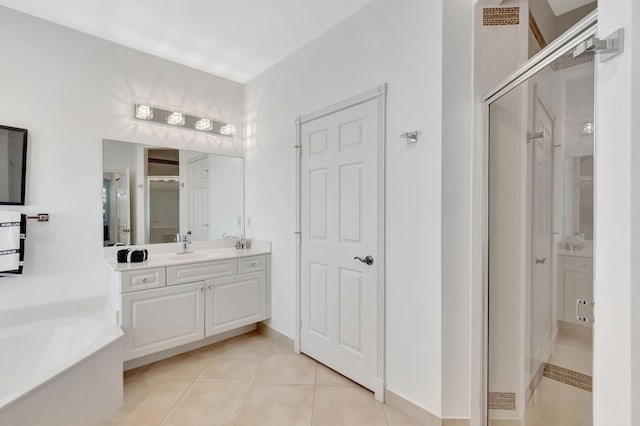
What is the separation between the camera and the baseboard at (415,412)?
1.63 meters

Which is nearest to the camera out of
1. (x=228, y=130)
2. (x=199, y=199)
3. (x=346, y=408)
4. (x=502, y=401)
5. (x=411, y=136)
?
(x=502, y=401)

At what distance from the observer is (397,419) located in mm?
1787

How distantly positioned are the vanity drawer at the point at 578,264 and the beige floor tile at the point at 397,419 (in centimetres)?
128

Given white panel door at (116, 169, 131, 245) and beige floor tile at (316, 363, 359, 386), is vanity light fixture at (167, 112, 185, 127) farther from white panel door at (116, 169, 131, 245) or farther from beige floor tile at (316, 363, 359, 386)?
beige floor tile at (316, 363, 359, 386)

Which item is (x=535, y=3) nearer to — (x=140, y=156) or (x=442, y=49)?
(x=442, y=49)

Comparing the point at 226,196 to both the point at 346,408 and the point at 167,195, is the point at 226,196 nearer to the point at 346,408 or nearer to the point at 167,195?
the point at 167,195

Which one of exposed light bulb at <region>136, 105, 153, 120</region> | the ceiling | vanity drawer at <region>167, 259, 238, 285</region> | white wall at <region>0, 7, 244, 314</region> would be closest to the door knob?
vanity drawer at <region>167, 259, 238, 285</region>

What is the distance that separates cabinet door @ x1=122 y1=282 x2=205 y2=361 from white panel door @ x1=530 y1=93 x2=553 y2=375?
2405 millimetres

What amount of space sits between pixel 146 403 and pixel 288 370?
101 centimetres

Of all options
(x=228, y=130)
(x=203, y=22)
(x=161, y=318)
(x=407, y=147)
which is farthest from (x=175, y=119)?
(x=407, y=147)

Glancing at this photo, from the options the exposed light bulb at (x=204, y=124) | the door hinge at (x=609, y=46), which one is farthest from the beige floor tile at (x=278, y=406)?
the exposed light bulb at (x=204, y=124)

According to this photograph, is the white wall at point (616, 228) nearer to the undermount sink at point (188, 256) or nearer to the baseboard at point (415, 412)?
the baseboard at point (415, 412)

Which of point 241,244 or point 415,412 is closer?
point 415,412

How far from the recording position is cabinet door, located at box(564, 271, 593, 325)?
41.0 inches
